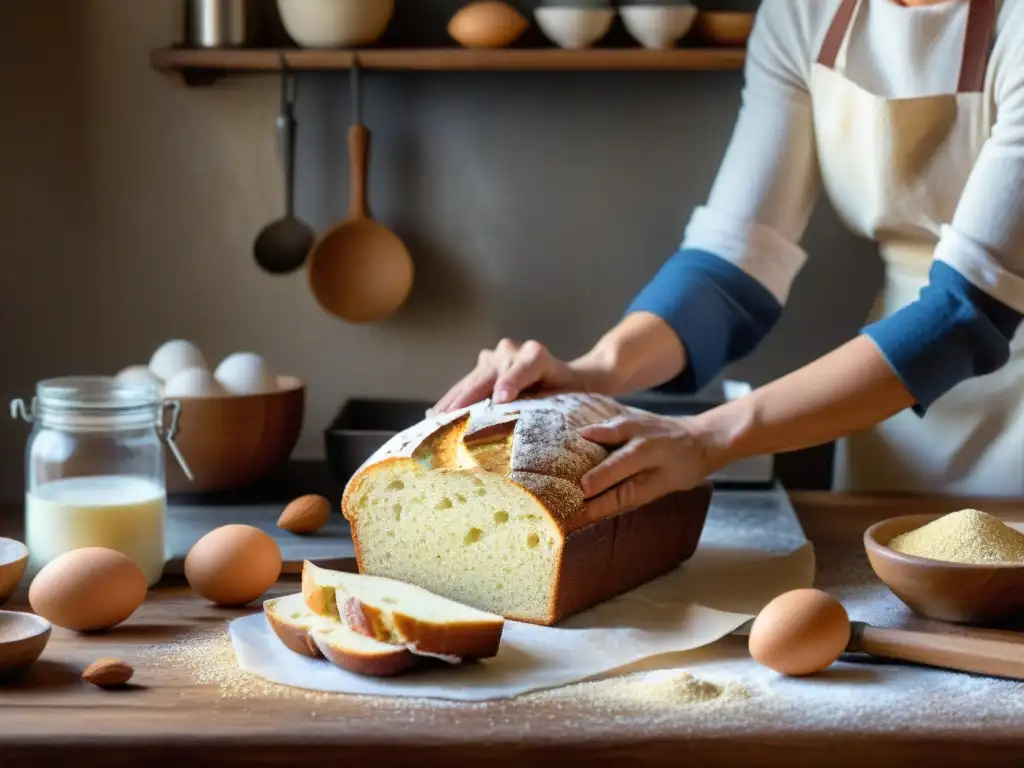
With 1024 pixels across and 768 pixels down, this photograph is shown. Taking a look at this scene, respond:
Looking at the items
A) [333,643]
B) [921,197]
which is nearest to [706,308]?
[921,197]

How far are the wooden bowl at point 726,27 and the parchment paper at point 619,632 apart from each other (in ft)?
3.01

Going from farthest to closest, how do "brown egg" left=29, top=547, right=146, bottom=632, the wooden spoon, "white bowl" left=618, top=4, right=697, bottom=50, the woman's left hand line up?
the wooden spoon → "white bowl" left=618, top=4, right=697, bottom=50 → the woman's left hand → "brown egg" left=29, top=547, right=146, bottom=632

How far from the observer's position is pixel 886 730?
42.5 inches

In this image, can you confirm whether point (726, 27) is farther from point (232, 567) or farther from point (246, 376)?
point (232, 567)

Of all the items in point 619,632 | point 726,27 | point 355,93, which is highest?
point 726,27

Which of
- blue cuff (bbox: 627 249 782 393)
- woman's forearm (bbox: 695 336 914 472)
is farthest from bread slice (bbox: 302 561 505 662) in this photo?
blue cuff (bbox: 627 249 782 393)

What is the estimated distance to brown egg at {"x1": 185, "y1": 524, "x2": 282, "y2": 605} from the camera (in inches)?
54.0

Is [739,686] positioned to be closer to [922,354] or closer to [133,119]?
[922,354]

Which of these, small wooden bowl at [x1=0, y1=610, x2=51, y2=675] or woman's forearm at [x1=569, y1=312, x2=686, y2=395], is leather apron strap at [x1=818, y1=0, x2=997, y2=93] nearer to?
woman's forearm at [x1=569, y1=312, x2=686, y2=395]

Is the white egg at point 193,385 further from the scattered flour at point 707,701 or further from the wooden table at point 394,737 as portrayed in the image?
the wooden table at point 394,737

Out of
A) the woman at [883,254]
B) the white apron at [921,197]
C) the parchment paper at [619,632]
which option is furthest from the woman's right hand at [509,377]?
the white apron at [921,197]

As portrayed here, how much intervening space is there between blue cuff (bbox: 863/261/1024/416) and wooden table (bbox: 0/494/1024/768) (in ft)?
2.00

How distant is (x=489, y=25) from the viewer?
7.30 ft

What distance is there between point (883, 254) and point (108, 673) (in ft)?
5.04
